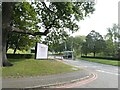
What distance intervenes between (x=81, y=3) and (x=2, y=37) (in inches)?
302

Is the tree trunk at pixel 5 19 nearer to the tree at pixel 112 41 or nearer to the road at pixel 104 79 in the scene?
the road at pixel 104 79

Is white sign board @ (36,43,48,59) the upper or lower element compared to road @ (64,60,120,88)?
upper

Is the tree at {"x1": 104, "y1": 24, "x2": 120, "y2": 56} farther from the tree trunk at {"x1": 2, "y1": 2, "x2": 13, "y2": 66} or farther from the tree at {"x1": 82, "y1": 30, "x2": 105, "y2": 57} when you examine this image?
the tree trunk at {"x1": 2, "y1": 2, "x2": 13, "y2": 66}

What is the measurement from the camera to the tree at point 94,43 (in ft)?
257

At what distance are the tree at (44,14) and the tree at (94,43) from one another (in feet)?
179

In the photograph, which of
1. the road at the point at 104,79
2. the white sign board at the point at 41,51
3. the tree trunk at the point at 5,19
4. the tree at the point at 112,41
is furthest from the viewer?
the tree at the point at 112,41

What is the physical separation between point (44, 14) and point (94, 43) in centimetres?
5856

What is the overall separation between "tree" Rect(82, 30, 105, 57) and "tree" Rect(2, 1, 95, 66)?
5443 cm

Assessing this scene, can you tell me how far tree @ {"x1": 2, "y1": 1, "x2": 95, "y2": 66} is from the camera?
19.3 meters

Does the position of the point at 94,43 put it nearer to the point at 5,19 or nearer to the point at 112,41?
the point at 112,41

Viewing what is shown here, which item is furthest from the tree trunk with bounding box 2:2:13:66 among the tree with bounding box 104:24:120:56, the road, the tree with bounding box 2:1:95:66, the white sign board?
the tree with bounding box 104:24:120:56

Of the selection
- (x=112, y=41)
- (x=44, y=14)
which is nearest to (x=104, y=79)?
(x=44, y=14)

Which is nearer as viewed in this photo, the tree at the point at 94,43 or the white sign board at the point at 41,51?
the white sign board at the point at 41,51

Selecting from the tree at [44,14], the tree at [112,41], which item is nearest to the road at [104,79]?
the tree at [44,14]
